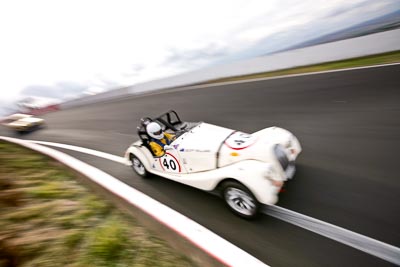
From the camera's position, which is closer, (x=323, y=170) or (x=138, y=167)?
(x=323, y=170)

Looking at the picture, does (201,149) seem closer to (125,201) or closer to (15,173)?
(125,201)

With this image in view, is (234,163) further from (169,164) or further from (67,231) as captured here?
(67,231)

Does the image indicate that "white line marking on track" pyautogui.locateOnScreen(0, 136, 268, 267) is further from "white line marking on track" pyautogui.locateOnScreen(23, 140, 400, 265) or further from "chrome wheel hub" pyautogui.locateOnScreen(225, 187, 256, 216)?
"white line marking on track" pyautogui.locateOnScreen(23, 140, 400, 265)

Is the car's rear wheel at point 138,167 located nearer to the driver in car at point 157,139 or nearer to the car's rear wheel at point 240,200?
the driver in car at point 157,139

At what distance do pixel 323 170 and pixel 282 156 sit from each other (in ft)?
3.38

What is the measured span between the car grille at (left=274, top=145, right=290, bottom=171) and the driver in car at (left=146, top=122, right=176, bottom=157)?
1.83m

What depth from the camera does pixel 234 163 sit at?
2877mm

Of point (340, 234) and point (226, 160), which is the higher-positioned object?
point (226, 160)

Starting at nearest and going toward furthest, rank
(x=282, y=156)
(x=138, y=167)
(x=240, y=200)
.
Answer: (x=240, y=200)
(x=282, y=156)
(x=138, y=167)

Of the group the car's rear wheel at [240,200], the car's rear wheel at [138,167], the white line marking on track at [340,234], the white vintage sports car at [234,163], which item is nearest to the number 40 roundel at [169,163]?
the white vintage sports car at [234,163]

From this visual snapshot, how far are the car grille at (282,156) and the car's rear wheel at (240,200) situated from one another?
26.8 inches

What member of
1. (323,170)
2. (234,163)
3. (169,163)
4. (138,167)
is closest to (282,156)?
(234,163)

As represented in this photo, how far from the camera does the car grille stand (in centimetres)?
288

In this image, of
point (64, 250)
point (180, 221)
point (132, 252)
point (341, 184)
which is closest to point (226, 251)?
point (180, 221)
